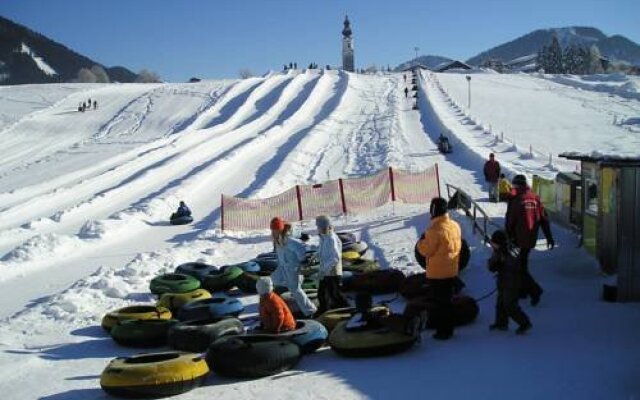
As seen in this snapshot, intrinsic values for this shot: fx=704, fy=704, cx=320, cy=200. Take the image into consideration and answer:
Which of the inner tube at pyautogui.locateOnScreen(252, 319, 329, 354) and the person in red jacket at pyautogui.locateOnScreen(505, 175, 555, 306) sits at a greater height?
the person in red jacket at pyautogui.locateOnScreen(505, 175, 555, 306)

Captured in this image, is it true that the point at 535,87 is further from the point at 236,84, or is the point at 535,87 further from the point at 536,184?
the point at 536,184

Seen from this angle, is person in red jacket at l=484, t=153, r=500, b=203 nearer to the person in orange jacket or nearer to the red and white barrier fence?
the red and white barrier fence

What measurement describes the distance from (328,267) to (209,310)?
175cm

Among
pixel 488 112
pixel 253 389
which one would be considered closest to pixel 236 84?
pixel 488 112

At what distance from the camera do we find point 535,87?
61.3 meters

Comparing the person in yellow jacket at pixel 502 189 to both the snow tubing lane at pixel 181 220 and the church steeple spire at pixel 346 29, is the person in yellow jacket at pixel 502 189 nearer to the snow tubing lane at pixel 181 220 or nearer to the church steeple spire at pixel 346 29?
the snow tubing lane at pixel 181 220

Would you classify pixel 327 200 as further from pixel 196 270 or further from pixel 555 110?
pixel 555 110

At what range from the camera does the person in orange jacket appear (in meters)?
8.09

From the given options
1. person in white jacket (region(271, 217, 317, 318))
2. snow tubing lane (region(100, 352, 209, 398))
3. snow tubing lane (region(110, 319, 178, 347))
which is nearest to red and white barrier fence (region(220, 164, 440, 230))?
person in white jacket (region(271, 217, 317, 318))

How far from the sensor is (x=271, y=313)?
321 inches

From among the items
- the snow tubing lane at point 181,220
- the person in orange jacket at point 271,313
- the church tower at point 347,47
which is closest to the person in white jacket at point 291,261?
the person in orange jacket at point 271,313

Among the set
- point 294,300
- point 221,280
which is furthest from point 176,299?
point 294,300

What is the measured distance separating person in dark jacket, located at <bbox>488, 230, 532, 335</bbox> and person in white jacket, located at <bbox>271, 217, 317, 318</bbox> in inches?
102

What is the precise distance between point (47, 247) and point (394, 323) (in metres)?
9.75
